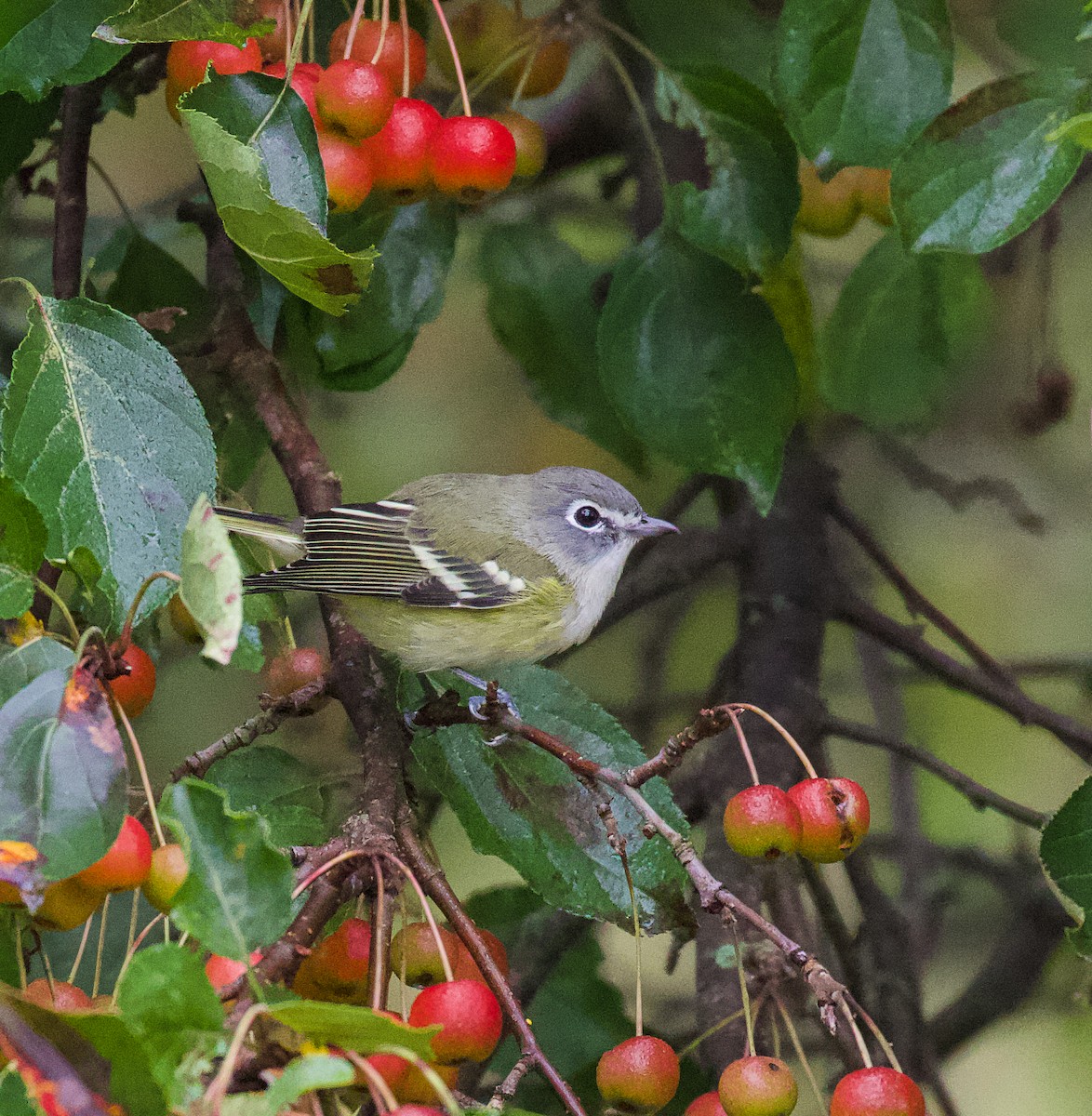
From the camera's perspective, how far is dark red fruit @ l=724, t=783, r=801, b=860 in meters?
1.46

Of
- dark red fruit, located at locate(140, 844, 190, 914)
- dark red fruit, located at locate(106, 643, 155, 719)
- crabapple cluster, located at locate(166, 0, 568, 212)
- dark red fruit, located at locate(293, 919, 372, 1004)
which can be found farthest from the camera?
crabapple cluster, located at locate(166, 0, 568, 212)

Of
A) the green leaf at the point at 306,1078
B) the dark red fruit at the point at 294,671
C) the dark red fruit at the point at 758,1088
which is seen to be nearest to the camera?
the green leaf at the point at 306,1078

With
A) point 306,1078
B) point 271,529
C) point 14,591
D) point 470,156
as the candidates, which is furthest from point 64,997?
point 470,156

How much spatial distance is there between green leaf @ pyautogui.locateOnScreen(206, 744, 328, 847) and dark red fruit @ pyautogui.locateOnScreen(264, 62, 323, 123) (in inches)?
34.5

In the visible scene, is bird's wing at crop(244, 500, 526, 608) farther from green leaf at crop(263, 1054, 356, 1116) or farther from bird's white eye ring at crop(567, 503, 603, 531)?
green leaf at crop(263, 1054, 356, 1116)

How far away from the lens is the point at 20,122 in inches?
85.2

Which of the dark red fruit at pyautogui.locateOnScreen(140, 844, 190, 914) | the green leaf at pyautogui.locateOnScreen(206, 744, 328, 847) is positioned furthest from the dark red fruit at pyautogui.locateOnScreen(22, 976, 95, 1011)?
the green leaf at pyautogui.locateOnScreen(206, 744, 328, 847)

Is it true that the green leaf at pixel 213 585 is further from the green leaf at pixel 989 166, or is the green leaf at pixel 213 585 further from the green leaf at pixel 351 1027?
the green leaf at pixel 989 166

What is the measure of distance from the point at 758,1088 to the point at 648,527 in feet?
4.69

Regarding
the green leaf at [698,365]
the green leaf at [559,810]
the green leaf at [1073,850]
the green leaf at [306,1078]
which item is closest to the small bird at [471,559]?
the green leaf at [559,810]

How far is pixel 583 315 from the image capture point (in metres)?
2.61

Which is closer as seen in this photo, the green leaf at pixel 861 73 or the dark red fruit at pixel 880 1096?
the dark red fruit at pixel 880 1096

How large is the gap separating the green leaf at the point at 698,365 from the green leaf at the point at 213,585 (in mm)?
1158

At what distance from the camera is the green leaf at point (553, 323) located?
8.43ft
